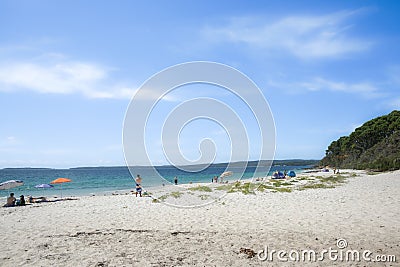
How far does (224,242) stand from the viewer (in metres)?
7.05

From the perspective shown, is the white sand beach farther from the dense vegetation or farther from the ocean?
the dense vegetation

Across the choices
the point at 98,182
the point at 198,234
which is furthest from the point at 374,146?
the point at 198,234

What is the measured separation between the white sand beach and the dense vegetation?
1158 inches

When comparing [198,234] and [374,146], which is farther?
[374,146]

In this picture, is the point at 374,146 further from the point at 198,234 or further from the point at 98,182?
the point at 198,234

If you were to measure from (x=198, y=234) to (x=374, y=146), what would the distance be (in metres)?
51.5

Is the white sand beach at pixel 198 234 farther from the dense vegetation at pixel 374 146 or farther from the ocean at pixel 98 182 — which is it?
the dense vegetation at pixel 374 146

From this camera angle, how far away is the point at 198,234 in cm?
783

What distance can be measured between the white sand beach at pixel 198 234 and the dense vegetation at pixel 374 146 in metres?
29.4

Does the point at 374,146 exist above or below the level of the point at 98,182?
above

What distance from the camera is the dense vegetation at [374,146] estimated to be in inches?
1572

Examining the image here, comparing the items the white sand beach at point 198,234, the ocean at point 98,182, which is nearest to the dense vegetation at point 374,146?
the ocean at point 98,182

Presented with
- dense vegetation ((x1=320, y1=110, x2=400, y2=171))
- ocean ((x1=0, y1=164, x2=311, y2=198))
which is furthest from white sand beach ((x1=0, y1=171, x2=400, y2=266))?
dense vegetation ((x1=320, y1=110, x2=400, y2=171))

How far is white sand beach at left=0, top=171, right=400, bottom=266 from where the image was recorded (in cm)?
609
